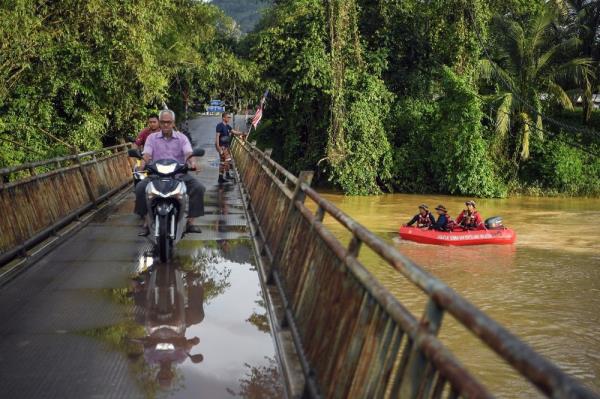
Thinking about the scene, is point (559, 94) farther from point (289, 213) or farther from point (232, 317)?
point (232, 317)

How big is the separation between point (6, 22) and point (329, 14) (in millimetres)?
20794

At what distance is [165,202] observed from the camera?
9.73 m

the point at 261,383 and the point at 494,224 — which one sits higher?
the point at 261,383

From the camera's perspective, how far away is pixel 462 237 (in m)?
25.8

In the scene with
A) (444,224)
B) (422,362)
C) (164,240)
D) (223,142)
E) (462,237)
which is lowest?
(462,237)

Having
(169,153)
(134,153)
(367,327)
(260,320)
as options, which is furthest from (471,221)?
(367,327)

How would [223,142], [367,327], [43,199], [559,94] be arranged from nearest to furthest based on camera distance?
[367,327] < [43,199] < [223,142] < [559,94]

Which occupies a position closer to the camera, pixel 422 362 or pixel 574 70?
pixel 422 362

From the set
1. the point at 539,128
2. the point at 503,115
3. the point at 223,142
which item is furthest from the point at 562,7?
the point at 223,142

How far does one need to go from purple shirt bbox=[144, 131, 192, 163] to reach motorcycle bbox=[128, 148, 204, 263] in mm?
701

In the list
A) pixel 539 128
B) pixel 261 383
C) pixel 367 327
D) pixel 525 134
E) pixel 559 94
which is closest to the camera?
pixel 367 327

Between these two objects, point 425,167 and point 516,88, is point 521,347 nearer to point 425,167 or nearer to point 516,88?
point 425,167

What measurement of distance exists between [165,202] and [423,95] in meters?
31.5

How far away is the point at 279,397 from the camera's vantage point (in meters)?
5.19
